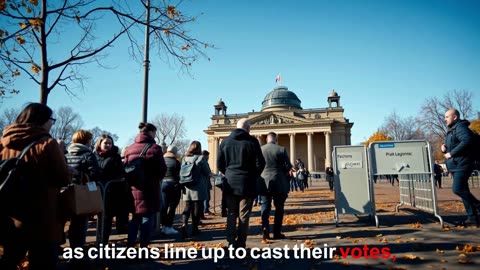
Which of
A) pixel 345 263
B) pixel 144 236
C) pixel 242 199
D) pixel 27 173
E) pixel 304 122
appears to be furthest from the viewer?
pixel 304 122

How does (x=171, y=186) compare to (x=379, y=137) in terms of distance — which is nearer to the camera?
(x=171, y=186)

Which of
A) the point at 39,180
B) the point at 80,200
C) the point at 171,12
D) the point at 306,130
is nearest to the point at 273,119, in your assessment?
the point at 306,130

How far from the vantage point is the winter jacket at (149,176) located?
4.67 meters

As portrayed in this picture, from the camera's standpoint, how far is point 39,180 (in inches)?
110

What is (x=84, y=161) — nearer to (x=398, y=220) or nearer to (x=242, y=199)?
(x=242, y=199)

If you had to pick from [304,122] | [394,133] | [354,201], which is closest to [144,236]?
[354,201]

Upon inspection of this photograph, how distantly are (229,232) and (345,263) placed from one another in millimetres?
1862

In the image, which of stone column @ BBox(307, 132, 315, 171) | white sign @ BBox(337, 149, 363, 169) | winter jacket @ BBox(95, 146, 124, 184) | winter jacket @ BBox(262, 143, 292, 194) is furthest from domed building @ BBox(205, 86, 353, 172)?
winter jacket @ BBox(95, 146, 124, 184)

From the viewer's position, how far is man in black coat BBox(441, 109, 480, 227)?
602 centimetres

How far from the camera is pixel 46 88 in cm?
727

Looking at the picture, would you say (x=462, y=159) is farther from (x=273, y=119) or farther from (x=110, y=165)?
(x=273, y=119)

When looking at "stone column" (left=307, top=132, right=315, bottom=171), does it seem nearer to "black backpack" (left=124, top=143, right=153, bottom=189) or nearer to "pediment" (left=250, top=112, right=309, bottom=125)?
"pediment" (left=250, top=112, right=309, bottom=125)

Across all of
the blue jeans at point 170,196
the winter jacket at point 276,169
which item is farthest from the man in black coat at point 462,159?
the blue jeans at point 170,196

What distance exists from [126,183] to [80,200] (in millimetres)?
2264
